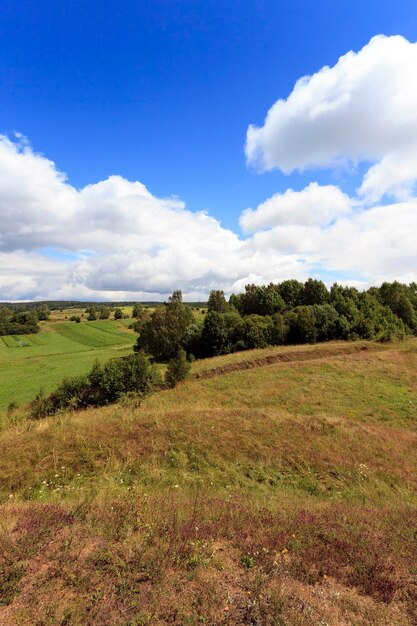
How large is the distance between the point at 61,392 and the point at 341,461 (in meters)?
24.2

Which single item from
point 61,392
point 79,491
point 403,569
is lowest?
point 61,392

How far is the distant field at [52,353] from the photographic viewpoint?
4819 centimetres

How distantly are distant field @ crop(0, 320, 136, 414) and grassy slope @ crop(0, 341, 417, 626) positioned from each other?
27.7 m

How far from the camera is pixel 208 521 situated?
7344 millimetres

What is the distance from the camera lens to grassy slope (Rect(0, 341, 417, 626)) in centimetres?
498

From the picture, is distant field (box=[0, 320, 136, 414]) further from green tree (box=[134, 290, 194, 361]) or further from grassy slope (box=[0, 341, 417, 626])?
grassy slope (box=[0, 341, 417, 626])

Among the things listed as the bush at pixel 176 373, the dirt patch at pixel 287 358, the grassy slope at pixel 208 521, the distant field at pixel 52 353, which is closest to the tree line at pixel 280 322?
the dirt patch at pixel 287 358

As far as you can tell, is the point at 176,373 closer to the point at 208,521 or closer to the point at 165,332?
the point at 165,332

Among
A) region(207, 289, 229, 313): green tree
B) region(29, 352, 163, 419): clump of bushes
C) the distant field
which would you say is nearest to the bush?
region(29, 352, 163, 419): clump of bushes

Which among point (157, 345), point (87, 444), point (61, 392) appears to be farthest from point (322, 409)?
point (157, 345)

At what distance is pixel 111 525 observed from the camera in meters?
6.81

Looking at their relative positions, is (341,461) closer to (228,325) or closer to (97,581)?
(97,581)

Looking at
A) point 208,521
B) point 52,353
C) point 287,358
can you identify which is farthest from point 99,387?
point 52,353

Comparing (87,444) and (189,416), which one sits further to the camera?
(189,416)
